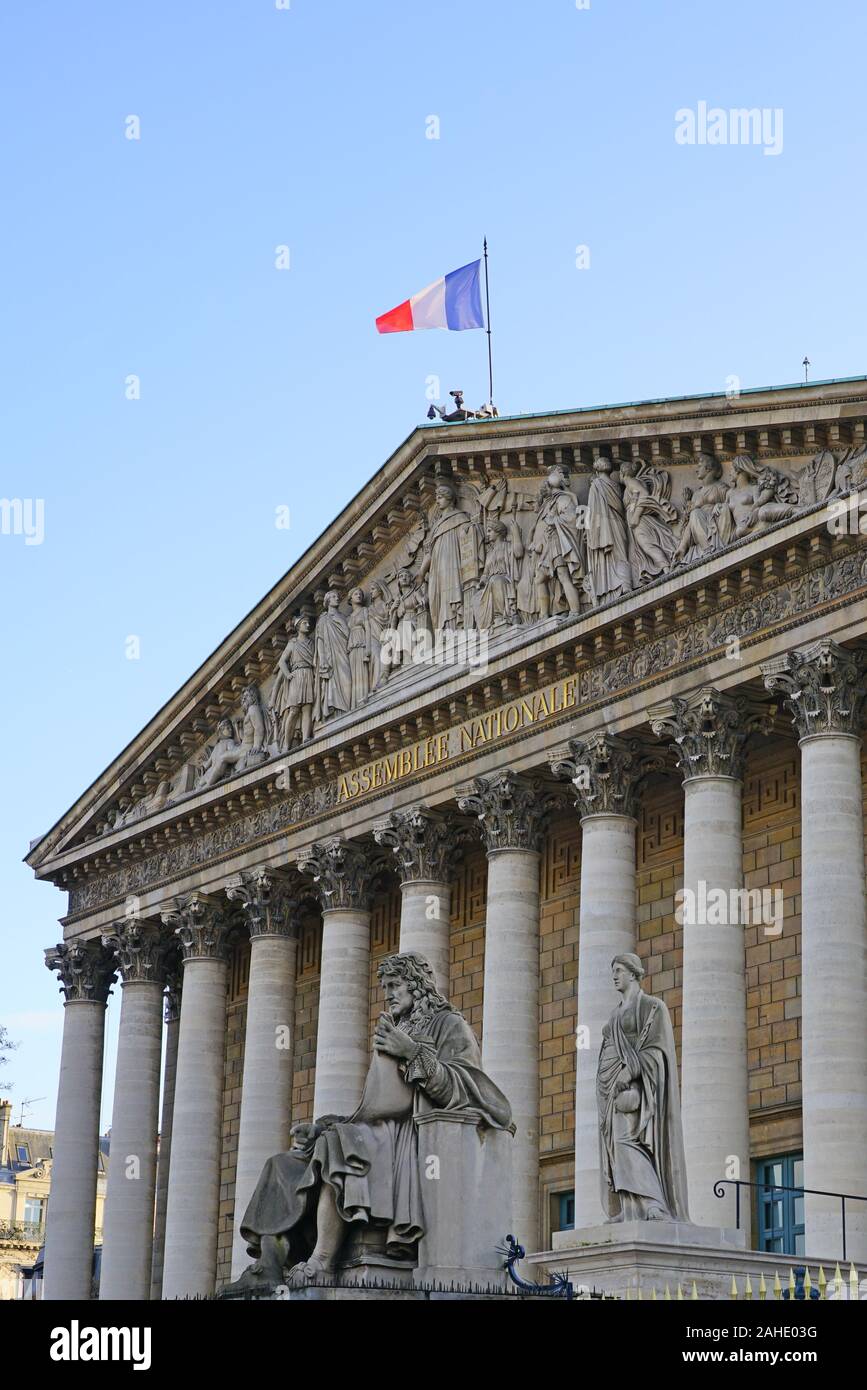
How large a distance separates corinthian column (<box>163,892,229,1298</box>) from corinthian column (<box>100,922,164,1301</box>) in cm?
153

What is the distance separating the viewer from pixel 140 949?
45312 millimetres

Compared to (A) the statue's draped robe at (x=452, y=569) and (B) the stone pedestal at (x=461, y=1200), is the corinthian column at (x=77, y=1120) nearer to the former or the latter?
(A) the statue's draped robe at (x=452, y=569)

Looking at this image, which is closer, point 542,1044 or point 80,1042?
point 542,1044

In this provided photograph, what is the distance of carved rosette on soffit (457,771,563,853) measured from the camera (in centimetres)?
3569

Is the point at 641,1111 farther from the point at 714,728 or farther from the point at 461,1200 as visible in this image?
the point at 714,728

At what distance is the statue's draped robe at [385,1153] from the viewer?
686 inches

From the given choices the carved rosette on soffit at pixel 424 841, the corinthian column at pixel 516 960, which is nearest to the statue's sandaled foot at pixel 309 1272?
the corinthian column at pixel 516 960

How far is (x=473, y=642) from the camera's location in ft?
122

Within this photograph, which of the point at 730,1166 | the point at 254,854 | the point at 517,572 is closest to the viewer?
the point at 730,1166

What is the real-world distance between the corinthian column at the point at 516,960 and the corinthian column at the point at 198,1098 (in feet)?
29.2

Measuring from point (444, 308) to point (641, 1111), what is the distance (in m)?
22.5

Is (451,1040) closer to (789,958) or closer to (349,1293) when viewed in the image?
Result: (349,1293)

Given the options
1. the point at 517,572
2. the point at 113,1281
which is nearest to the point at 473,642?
the point at 517,572
